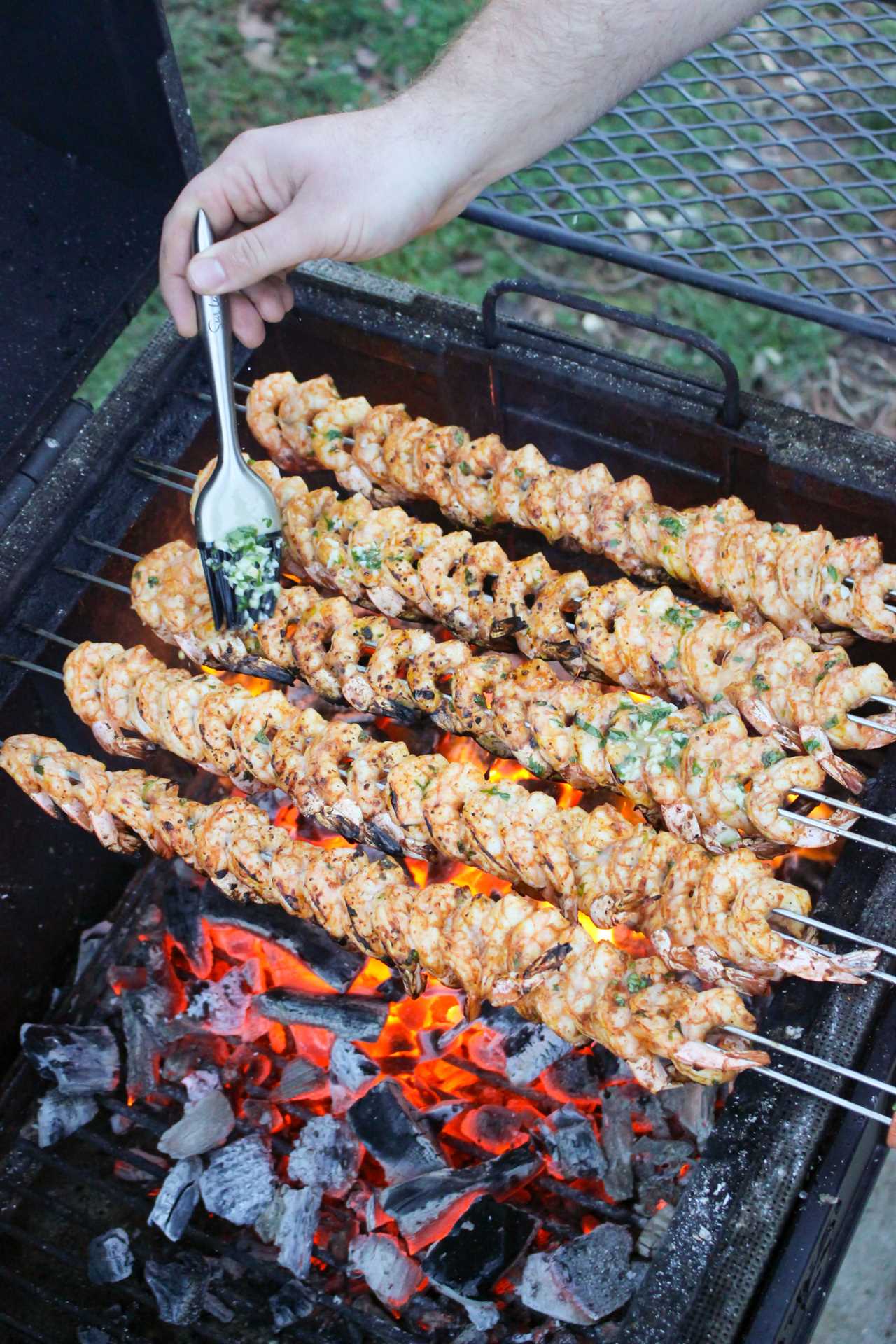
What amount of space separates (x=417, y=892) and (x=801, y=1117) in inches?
30.0

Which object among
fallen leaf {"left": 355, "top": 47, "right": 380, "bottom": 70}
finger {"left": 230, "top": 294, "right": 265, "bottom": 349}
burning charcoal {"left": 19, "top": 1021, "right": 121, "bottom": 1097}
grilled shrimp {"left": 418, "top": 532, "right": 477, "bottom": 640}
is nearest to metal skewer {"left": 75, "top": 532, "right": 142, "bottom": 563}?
finger {"left": 230, "top": 294, "right": 265, "bottom": 349}

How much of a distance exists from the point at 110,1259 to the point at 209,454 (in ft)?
5.92

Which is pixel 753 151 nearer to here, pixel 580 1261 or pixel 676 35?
pixel 676 35

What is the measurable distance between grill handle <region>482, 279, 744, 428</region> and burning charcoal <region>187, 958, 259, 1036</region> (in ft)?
5.18

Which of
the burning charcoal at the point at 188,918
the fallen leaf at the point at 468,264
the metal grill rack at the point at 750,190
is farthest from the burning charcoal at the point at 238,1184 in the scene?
the fallen leaf at the point at 468,264

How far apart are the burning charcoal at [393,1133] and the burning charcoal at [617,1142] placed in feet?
1.08

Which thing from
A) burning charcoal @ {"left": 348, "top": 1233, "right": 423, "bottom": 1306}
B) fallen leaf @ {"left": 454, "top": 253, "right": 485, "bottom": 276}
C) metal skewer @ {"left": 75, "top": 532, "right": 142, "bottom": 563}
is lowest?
burning charcoal @ {"left": 348, "top": 1233, "right": 423, "bottom": 1306}

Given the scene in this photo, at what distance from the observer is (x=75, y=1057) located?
9.55 feet

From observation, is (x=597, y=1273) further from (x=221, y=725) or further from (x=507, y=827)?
(x=221, y=725)

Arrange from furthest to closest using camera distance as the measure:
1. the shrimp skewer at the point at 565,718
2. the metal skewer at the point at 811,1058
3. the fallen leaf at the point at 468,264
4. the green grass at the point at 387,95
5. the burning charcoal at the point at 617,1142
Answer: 1. the fallen leaf at the point at 468,264
2. the green grass at the point at 387,95
3. the burning charcoal at the point at 617,1142
4. the shrimp skewer at the point at 565,718
5. the metal skewer at the point at 811,1058

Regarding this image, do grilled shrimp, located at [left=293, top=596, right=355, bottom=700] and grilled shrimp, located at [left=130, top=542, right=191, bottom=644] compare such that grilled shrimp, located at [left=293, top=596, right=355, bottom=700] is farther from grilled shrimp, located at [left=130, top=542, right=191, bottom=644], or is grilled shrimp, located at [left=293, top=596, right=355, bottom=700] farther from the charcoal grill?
the charcoal grill

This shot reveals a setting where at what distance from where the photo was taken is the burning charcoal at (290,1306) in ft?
8.36

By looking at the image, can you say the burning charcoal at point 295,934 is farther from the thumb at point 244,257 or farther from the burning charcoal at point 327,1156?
the thumb at point 244,257

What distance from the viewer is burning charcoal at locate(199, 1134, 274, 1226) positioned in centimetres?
269
